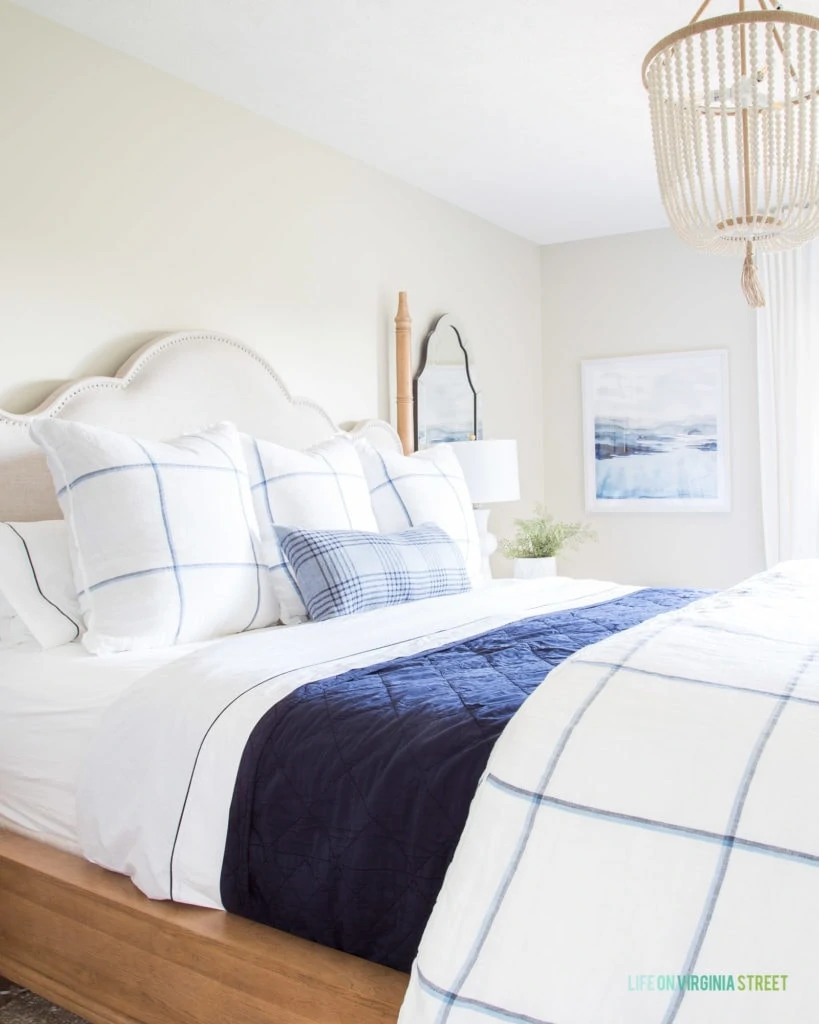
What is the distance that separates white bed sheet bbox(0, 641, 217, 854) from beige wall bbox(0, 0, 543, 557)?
3.03ft

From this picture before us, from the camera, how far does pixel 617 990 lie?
1005 mm

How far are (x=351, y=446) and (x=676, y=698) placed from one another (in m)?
1.90

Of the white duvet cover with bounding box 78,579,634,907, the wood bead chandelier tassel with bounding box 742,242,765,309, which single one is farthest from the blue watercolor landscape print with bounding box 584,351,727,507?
the white duvet cover with bounding box 78,579,634,907

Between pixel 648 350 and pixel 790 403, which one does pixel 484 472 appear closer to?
pixel 648 350

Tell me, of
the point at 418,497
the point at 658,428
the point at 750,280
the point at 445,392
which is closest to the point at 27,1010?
the point at 418,497

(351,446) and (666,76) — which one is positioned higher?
(666,76)

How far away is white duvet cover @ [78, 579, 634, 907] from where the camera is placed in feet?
4.82

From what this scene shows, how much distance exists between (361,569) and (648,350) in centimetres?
311

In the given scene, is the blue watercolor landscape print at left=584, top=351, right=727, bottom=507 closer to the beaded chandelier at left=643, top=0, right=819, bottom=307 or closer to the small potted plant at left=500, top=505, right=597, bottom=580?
the small potted plant at left=500, top=505, right=597, bottom=580

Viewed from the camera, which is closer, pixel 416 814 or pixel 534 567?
pixel 416 814

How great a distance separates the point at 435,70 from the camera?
116 inches

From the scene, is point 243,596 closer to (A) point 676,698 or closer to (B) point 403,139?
(A) point 676,698

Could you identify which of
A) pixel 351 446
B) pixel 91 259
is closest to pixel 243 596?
pixel 351 446

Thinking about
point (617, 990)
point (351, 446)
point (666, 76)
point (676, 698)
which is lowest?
point (617, 990)
